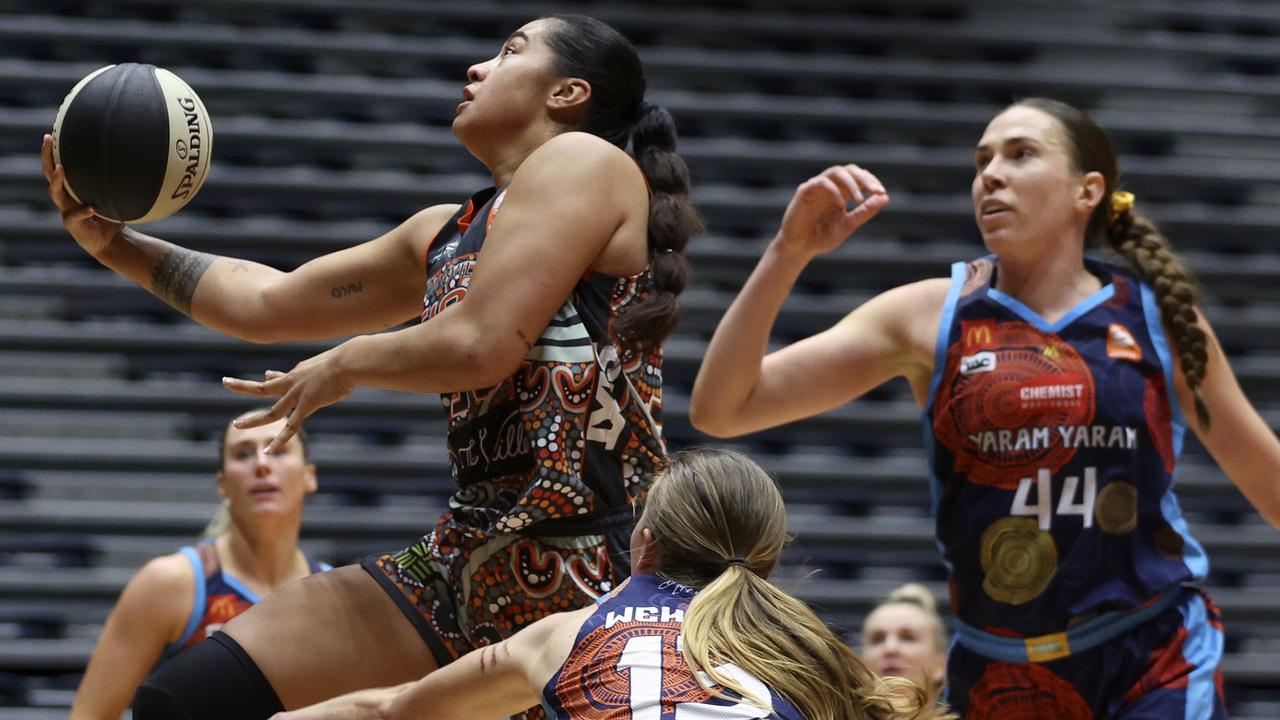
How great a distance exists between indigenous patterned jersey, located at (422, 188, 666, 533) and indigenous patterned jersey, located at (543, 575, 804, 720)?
347 mm

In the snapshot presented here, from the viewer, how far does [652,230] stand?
2385 millimetres

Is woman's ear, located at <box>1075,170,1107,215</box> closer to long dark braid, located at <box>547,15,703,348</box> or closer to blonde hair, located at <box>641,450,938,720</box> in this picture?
long dark braid, located at <box>547,15,703,348</box>

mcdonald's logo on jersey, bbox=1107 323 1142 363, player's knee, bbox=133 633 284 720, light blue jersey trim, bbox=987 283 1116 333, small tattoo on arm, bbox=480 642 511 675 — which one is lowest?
player's knee, bbox=133 633 284 720

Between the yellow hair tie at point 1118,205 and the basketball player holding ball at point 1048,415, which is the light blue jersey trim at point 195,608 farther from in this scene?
the yellow hair tie at point 1118,205

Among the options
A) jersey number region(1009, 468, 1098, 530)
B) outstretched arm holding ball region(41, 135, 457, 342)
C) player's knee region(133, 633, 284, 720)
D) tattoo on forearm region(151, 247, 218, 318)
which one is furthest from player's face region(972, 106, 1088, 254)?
player's knee region(133, 633, 284, 720)

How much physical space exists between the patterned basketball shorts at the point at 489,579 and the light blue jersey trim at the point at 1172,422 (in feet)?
3.57

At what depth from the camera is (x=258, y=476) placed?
4.19m

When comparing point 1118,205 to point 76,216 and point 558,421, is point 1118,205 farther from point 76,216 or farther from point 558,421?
point 76,216

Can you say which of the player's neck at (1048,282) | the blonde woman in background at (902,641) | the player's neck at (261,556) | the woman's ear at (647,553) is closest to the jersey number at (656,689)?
the woman's ear at (647,553)

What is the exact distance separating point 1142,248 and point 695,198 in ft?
11.2

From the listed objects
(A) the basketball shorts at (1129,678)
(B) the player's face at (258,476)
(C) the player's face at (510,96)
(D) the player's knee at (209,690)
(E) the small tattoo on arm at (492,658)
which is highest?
(C) the player's face at (510,96)

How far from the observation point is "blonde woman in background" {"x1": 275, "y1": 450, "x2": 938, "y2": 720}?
1.81 meters

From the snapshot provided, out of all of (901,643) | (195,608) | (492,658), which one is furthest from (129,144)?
(901,643)

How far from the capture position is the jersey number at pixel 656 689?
69.6 inches
